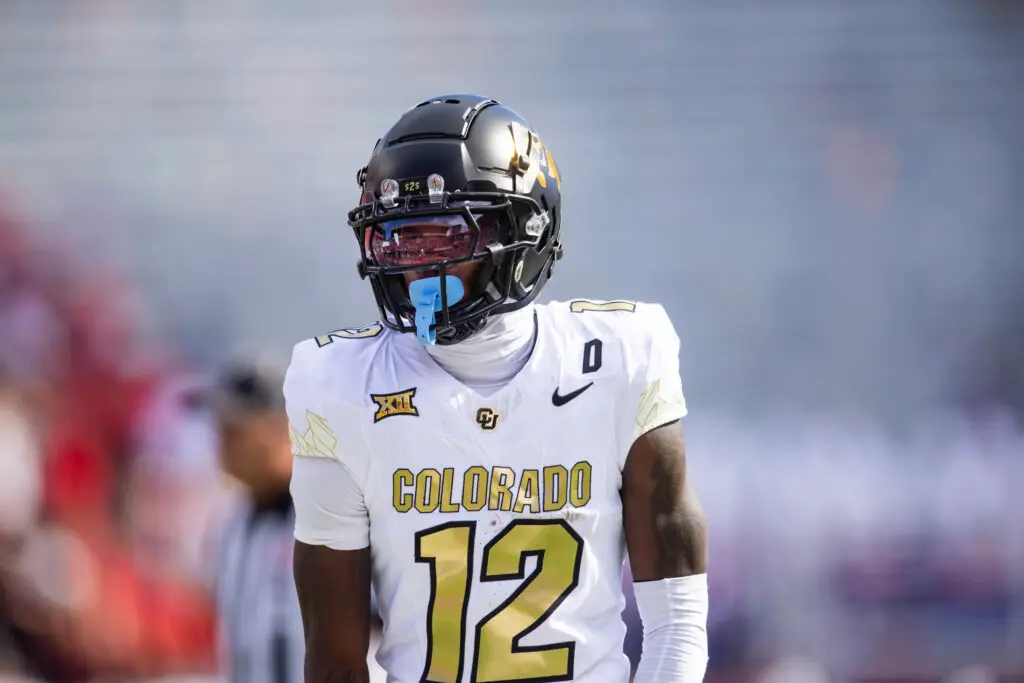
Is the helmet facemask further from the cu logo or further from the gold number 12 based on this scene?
the gold number 12

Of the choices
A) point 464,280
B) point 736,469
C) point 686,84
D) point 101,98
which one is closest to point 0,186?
point 101,98

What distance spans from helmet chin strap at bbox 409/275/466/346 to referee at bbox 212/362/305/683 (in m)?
1.39

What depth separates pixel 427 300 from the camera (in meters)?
1.50

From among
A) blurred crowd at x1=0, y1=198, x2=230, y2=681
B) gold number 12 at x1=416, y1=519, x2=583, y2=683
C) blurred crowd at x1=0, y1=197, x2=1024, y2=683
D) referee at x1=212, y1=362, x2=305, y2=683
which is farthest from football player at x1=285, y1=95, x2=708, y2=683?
blurred crowd at x1=0, y1=198, x2=230, y2=681

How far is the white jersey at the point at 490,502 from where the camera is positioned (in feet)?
4.94

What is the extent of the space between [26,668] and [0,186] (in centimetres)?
182

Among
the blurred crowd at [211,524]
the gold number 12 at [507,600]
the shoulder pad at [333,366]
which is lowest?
the blurred crowd at [211,524]

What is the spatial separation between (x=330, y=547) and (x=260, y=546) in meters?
1.38

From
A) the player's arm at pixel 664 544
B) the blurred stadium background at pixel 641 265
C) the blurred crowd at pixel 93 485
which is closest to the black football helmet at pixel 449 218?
the player's arm at pixel 664 544

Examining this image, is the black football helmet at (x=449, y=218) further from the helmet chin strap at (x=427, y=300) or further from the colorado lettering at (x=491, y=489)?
the colorado lettering at (x=491, y=489)

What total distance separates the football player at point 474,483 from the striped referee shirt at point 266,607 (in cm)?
128

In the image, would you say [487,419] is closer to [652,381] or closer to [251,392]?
[652,381]

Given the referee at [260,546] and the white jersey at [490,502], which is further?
the referee at [260,546]

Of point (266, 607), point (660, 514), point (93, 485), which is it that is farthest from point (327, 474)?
point (93, 485)
